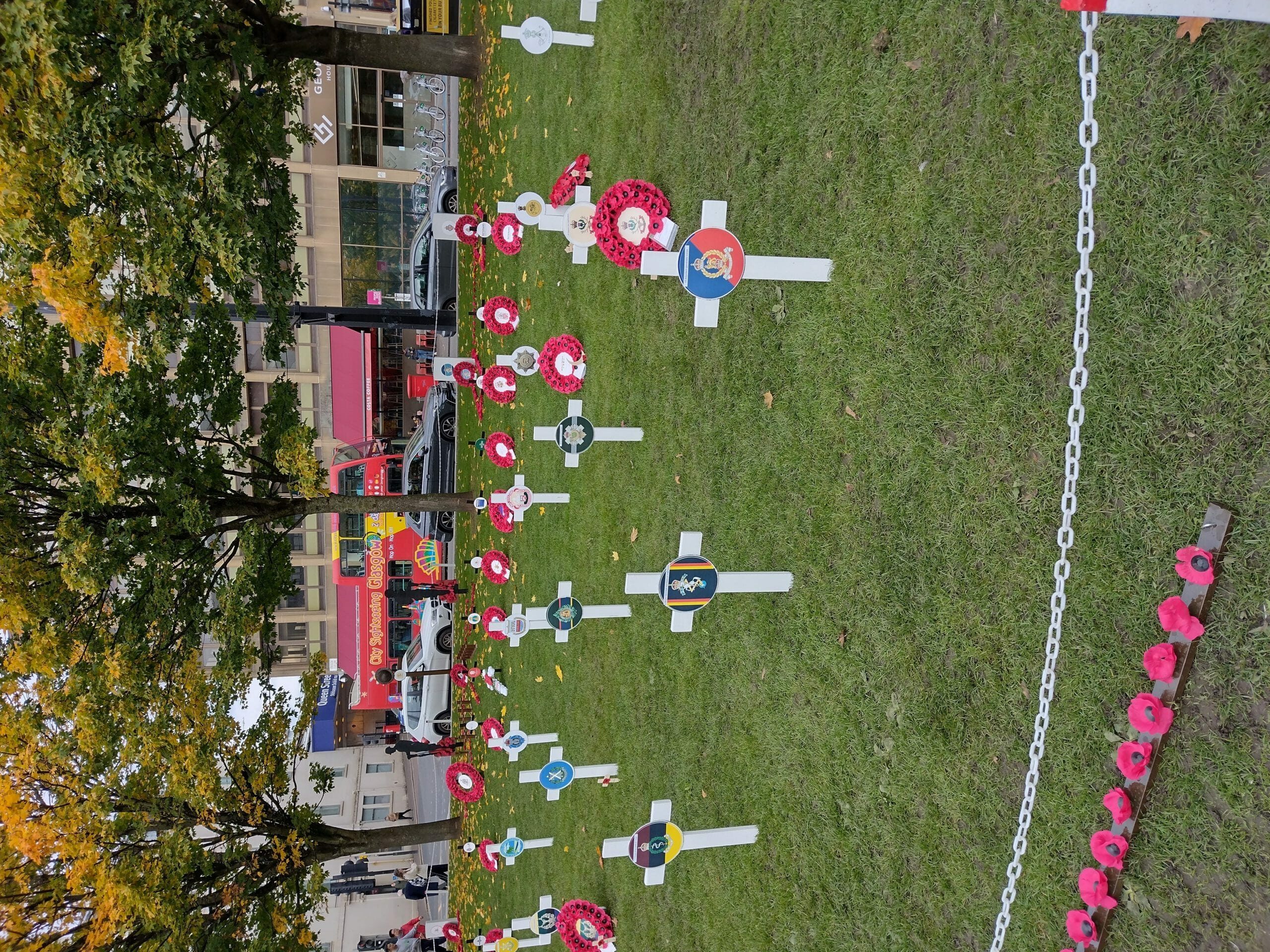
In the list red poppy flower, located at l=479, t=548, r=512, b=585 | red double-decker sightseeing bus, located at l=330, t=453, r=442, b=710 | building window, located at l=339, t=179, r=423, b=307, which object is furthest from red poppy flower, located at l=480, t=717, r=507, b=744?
building window, located at l=339, t=179, r=423, b=307

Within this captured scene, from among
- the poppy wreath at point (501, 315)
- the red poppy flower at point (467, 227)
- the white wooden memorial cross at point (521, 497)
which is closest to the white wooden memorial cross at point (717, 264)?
the white wooden memorial cross at point (521, 497)

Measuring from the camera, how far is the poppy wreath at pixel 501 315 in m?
11.3

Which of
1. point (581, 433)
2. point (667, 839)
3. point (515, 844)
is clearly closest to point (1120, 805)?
point (667, 839)

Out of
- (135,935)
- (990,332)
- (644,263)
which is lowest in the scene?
(135,935)

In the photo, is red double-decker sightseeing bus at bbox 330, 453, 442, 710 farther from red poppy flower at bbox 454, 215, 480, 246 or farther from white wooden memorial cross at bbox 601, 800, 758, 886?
white wooden memorial cross at bbox 601, 800, 758, 886

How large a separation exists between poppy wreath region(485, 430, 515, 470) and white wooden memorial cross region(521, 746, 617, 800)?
4.77 meters

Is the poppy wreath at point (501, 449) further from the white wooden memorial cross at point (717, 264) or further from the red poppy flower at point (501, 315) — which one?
the white wooden memorial cross at point (717, 264)

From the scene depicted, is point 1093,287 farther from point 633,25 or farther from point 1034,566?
point 633,25

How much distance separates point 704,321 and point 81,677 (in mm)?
6467

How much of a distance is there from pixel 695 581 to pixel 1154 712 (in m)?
3.23

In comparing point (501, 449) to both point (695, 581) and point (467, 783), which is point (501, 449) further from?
point (695, 581)

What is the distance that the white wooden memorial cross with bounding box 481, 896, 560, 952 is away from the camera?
852cm

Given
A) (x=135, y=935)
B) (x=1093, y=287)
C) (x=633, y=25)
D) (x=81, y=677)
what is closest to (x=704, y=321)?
(x=1093, y=287)

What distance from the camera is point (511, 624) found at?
9023 millimetres
